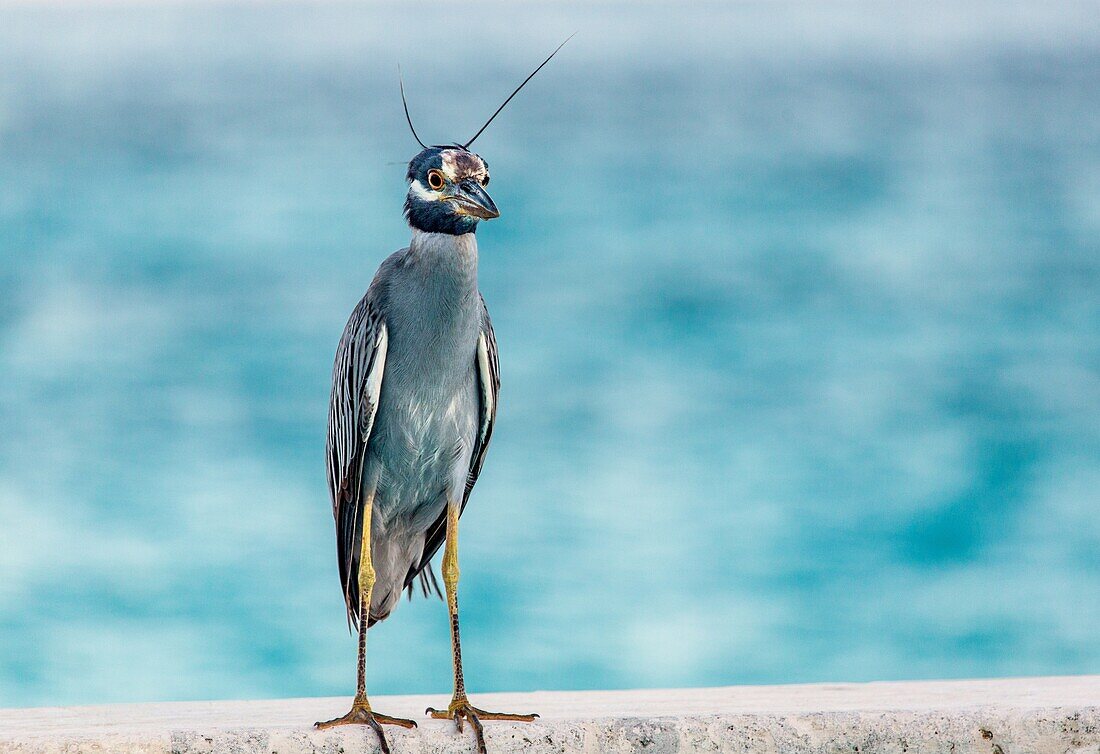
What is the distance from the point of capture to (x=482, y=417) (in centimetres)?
377

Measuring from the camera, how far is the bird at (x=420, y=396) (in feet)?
11.3

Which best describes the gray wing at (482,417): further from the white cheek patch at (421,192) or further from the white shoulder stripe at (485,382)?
the white cheek patch at (421,192)

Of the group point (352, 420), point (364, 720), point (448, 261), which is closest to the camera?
point (364, 720)

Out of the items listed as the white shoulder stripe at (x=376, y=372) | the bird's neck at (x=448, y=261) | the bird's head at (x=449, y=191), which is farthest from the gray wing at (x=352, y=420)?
the bird's head at (x=449, y=191)

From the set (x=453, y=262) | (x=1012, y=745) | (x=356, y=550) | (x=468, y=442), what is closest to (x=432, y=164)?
(x=453, y=262)

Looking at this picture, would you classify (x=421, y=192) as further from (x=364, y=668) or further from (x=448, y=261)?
(x=364, y=668)

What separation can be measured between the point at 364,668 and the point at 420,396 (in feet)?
2.48

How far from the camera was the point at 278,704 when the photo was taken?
391 cm

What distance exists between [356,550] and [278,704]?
1.81ft

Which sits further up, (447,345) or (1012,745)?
(447,345)

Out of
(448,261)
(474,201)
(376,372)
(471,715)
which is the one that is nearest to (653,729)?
(471,715)

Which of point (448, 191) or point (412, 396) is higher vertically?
point (448, 191)

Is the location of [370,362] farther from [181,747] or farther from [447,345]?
[181,747]

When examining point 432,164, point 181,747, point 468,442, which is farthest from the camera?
point 468,442
